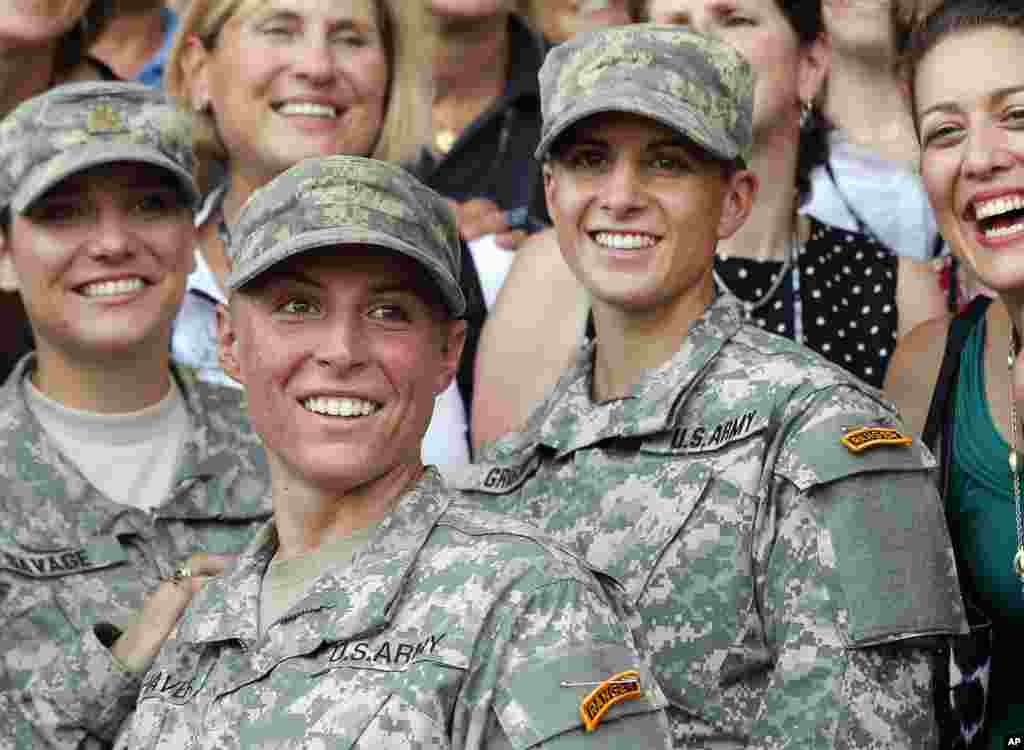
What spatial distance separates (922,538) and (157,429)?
181cm

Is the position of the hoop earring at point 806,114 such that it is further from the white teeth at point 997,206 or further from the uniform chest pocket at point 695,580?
the uniform chest pocket at point 695,580

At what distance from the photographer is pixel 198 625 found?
328cm

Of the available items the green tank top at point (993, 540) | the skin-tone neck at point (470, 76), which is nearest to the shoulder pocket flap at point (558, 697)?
the green tank top at point (993, 540)

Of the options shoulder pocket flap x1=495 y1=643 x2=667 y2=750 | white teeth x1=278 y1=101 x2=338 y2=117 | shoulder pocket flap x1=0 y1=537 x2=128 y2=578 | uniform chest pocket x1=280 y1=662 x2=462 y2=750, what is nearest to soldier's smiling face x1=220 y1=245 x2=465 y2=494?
uniform chest pocket x1=280 y1=662 x2=462 y2=750

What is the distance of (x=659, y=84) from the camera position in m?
3.86

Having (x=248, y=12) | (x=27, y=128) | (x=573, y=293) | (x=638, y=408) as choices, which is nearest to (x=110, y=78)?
(x=248, y=12)

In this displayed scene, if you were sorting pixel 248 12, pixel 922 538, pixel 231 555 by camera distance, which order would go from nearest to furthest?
pixel 922 538 → pixel 231 555 → pixel 248 12

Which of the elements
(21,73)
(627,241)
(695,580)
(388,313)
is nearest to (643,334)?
(627,241)

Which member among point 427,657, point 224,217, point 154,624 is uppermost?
point 224,217

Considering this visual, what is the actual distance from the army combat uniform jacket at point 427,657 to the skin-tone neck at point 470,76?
305cm

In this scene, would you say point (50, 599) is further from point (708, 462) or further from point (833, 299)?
point (833, 299)

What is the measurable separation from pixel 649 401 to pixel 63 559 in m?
1.27

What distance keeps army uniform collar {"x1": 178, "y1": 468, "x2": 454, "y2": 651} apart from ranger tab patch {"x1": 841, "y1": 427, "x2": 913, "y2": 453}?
2.31 ft

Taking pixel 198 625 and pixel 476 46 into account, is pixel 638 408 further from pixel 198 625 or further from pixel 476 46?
pixel 476 46
